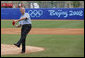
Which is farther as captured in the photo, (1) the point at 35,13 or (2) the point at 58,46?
(1) the point at 35,13

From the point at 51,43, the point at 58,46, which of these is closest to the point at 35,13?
the point at 51,43

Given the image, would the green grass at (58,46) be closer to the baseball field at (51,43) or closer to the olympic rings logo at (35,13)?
the baseball field at (51,43)

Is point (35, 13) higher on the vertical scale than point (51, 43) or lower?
lower

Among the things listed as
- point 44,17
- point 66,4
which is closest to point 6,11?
point 44,17

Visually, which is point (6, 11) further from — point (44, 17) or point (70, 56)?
point (70, 56)

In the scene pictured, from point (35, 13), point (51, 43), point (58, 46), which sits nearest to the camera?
point (58, 46)

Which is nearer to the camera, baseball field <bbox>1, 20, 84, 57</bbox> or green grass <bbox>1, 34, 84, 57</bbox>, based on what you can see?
green grass <bbox>1, 34, 84, 57</bbox>

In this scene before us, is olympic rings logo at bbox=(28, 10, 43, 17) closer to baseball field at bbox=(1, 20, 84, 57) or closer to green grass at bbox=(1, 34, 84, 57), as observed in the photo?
baseball field at bbox=(1, 20, 84, 57)

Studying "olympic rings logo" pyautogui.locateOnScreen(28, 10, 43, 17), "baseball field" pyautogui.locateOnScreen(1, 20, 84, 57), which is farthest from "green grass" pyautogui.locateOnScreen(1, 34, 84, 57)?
"olympic rings logo" pyautogui.locateOnScreen(28, 10, 43, 17)

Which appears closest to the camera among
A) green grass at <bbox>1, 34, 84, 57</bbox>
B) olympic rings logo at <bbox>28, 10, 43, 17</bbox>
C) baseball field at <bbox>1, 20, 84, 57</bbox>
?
green grass at <bbox>1, 34, 84, 57</bbox>

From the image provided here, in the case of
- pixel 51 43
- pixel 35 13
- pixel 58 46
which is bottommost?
pixel 35 13

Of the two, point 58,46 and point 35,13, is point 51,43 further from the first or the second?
point 35,13

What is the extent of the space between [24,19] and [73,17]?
31042 millimetres

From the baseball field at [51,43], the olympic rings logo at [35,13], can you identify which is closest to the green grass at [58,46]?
the baseball field at [51,43]
